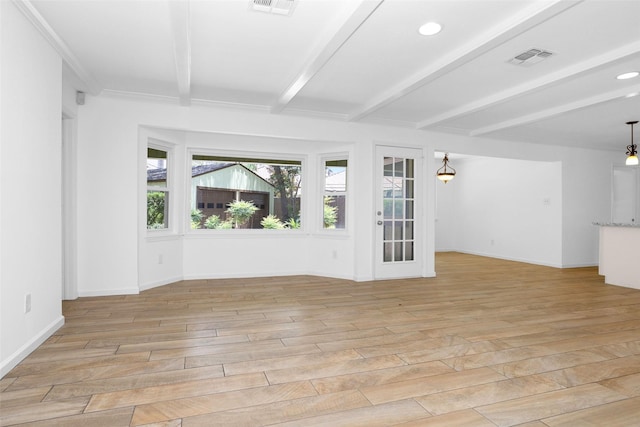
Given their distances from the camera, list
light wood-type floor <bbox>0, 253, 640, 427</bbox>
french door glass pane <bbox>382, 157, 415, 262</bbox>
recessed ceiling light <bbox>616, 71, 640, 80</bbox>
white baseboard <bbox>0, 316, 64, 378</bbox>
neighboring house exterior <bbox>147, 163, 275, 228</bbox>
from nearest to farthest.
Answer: light wood-type floor <bbox>0, 253, 640, 427</bbox>, white baseboard <bbox>0, 316, 64, 378</bbox>, recessed ceiling light <bbox>616, 71, 640, 80</bbox>, neighboring house exterior <bbox>147, 163, 275, 228</bbox>, french door glass pane <bbox>382, 157, 415, 262</bbox>

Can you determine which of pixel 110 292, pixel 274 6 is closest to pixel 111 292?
pixel 110 292

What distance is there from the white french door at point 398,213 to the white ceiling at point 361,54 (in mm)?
868

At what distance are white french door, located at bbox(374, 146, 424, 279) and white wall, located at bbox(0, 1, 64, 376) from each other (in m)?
4.10

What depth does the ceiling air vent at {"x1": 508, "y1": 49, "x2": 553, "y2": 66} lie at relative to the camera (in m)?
3.36

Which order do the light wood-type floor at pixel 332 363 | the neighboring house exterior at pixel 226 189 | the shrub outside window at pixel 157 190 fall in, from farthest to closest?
1. the neighboring house exterior at pixel 226 189
2. the shrub outside window at pixel 157 190
3. the light wood-type floor at pixel 332 363

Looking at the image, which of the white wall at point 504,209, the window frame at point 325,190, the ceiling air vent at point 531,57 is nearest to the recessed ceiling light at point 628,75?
the ceiling air vent at point 531,57

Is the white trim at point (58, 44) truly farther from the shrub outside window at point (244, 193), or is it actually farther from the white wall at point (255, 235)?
the shrub outside window at point (244, 193)


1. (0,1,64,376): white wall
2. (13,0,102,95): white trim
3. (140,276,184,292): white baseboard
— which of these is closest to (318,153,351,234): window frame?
(140,276,184,292): white baseboard

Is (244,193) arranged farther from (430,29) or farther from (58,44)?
(430,29)

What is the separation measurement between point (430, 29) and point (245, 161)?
380 cm

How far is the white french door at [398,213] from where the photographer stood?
5.88 metres

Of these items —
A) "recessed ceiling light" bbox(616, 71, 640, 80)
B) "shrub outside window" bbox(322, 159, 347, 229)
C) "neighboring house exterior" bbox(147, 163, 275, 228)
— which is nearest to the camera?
"recessed ceiling light" bbox(616, 71, 640, 80)

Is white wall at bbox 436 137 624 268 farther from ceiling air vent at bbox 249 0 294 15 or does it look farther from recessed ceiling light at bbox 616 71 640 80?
ceiling air vent at bbox 249 0 294 15

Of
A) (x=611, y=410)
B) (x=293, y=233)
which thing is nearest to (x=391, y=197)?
(x=293, y=233)
